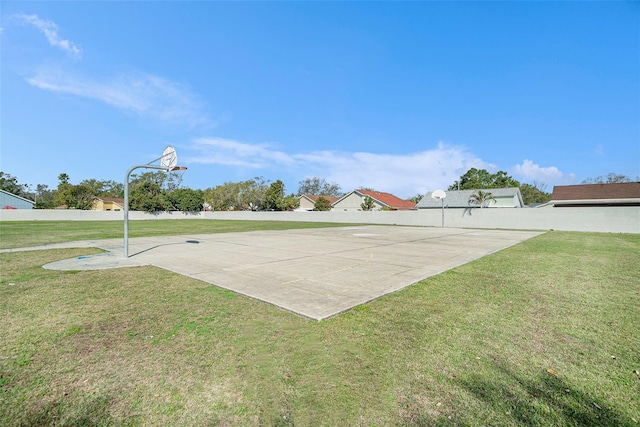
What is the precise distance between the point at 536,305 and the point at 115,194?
274 ft

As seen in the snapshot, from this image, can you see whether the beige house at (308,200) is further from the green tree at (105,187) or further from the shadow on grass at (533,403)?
the shadow on grass at (533,403)

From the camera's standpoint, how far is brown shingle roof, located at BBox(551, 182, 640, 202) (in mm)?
28609

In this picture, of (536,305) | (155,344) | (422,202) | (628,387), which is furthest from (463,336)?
(422,202)

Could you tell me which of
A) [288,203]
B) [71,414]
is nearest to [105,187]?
[288,203]

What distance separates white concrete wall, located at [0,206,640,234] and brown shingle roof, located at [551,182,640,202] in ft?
37.4

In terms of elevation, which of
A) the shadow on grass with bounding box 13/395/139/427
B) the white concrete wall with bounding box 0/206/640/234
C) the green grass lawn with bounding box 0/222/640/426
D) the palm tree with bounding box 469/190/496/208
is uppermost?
the palm tree with bounding box 469/190/496/208

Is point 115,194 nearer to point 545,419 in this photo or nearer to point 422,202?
point 422,202

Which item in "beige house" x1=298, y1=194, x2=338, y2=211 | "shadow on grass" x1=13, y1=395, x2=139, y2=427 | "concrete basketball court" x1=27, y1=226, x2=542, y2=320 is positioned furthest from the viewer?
"beige house" x1=298, y1=194, x2=338, y2=211

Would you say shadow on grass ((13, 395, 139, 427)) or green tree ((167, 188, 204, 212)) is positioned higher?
green tree ((167, 188, 204, 212))

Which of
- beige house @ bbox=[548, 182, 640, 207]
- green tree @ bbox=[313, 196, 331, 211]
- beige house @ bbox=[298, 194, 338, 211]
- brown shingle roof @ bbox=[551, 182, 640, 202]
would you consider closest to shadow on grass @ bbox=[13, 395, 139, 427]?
beige house @ bbox=[548, 182, 640, 207]

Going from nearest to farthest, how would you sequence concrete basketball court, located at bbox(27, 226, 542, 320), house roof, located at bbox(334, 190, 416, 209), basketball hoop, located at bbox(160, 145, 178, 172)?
concrete basketball court, located at bbox(27, 226, 542, 320), basketball hoop, located at bbox(160, 145, 178, 172), house roof, located at bbox(334, 190, 416, 209)

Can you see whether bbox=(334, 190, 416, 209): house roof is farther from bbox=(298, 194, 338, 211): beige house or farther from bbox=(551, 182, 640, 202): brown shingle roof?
bbox=(551, 182, 640, 202): brown shingle roof

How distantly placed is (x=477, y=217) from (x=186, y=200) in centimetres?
4362

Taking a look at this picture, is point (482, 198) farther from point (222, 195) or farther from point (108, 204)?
point (108, 204)
